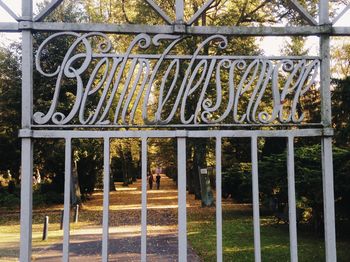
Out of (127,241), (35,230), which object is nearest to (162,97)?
(127,241)

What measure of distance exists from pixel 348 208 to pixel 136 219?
409 inches

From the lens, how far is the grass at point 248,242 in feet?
34.6

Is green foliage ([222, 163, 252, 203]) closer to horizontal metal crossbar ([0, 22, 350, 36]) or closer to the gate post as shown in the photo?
horizontal metal crossbar ([0, 22, 350, 36])

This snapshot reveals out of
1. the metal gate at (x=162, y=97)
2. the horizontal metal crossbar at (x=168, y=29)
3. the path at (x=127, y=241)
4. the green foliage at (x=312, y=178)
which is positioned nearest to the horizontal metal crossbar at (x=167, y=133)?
the metal gate at (x=162, y=97)

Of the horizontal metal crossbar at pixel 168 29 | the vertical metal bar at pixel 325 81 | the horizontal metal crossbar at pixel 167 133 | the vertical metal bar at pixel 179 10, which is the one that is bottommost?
the horizontal metal crossbar at pixel 167 133

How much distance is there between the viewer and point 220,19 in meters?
21.3

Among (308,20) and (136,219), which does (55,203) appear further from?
(308,20)

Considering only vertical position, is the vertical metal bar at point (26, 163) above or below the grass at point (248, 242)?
above

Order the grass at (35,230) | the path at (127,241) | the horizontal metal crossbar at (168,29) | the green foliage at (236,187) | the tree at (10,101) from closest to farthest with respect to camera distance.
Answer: the horizontal metal crossbar at (168,29), the path at (127,241), the grass at (35,230), the green foliage at (236,187), the tree at (10,101)

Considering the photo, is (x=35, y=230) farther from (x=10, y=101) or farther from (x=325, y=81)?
(x=325, y=81)

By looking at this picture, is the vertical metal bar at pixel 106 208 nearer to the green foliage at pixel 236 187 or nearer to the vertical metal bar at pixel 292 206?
the vertical metal bar at pixel 292 206

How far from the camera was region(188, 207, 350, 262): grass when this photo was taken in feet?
34.6

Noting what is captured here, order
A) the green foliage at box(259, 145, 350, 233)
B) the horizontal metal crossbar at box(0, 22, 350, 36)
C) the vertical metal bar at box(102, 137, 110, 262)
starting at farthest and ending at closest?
the green foliage at box(259, 145, 350, 233), the horizontal metal crossbar at box(0, 22, 350, 36), the vertical metal bar at box(102, 137, 110, 262)

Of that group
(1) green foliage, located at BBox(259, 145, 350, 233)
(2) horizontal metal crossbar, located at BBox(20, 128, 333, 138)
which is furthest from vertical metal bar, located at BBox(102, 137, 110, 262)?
(1) green foliage, located at BBox(259, 145, 350, 233)
